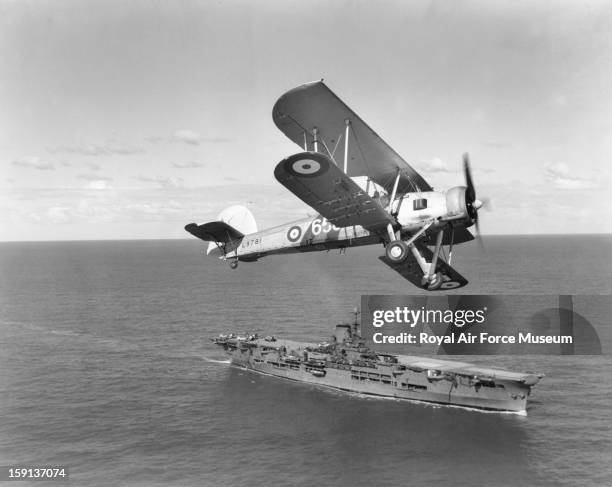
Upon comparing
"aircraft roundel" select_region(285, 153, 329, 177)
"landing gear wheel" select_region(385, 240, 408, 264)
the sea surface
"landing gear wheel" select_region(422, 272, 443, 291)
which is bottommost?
the sea surface

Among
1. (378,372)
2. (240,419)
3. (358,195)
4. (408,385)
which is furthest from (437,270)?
(378,372)

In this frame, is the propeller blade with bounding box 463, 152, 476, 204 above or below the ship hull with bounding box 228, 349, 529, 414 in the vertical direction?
above

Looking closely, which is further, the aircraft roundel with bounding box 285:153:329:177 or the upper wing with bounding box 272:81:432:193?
the upper wing with bounding box 272:81:432:193

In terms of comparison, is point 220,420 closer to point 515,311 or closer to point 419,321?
point 419,321

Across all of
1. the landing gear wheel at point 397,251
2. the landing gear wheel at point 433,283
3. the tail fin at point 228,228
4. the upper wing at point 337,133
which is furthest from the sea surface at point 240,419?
the upper wing at point 337,133
